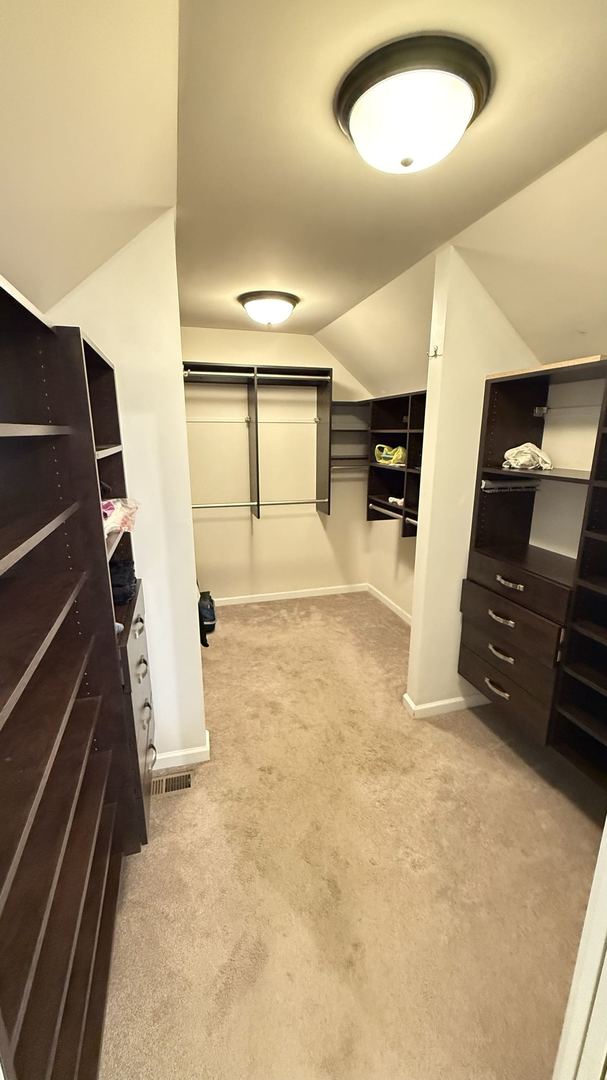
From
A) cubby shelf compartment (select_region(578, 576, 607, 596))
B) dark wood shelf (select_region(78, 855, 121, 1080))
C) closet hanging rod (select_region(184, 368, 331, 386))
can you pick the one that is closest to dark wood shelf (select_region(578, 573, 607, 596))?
cubby shelf compartment (select_region(578, 576, 607, 596))

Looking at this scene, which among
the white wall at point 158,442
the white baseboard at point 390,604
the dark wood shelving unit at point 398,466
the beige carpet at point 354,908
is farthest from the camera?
the white baseboard at point 390,604

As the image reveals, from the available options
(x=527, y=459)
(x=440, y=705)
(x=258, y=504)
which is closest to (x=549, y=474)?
(x=527, y=459)

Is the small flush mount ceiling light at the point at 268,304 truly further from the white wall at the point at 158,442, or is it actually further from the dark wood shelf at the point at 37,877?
the dark wood shelf at the point at 37,877

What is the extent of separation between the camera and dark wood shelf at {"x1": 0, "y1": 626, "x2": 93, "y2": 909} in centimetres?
68

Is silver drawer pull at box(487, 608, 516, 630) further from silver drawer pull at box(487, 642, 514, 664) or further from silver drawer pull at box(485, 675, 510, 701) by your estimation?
silver drawer pull at box(485, 675, 510, 701)

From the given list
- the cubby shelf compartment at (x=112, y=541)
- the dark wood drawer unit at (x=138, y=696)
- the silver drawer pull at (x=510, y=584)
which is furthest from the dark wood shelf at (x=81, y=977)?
the silver drawer pull at (x=510, y=584)

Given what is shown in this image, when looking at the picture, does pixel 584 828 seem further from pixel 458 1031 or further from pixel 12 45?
pixel 12 45

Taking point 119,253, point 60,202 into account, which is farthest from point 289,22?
point 119,253

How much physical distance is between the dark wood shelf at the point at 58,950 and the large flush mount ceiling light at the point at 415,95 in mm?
1929

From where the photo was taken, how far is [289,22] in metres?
0.89

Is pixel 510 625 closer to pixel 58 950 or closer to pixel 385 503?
pixel 385 503

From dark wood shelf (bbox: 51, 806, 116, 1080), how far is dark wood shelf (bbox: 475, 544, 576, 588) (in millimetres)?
1885

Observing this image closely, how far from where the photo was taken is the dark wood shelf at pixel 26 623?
690 mm

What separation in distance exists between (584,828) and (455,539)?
4.34 ft
